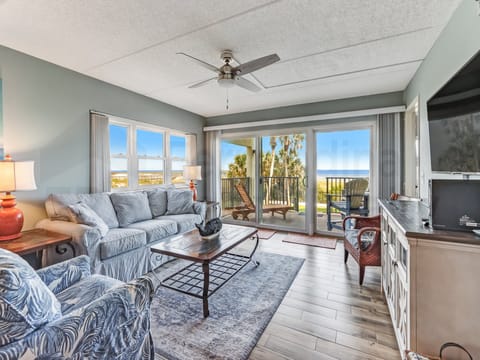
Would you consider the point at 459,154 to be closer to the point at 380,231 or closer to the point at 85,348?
the point at 380,231

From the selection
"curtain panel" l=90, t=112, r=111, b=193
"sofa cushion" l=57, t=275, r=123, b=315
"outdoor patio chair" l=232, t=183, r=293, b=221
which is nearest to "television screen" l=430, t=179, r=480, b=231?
"sofa cushion" l=57, t=275, r=123, b=315

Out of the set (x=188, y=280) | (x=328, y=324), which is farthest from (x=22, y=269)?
(x=328, y=324)

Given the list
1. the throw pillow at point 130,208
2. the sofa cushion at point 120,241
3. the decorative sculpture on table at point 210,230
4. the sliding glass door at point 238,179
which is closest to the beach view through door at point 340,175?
the sliding glass door at point 238,179

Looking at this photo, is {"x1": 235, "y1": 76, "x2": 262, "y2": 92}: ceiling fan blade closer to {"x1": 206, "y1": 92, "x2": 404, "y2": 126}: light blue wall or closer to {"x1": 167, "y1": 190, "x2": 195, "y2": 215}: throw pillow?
{"x1": 206, "y1": 92, "x2": 404, "y2": 126}: light blue wall

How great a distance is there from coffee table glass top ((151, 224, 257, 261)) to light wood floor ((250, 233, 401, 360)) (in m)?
0.76

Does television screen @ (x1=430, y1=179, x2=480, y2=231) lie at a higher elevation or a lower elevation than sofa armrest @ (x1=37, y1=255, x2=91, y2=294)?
higher

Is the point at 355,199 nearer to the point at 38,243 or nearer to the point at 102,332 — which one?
the point at 102,332

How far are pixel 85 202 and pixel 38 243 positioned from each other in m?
0.80

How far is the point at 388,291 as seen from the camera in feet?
6.50

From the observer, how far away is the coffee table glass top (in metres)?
2.11

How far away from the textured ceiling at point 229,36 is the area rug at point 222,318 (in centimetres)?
253

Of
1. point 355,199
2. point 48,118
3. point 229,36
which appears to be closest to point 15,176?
point 48,118

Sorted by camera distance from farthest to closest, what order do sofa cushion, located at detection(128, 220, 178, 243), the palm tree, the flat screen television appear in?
the palm tree → sofa cushion, located at detection(128, 220, 178, 243) → the flat screen television

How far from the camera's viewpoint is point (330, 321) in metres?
1.90
